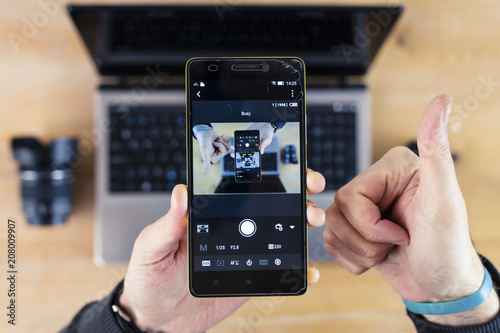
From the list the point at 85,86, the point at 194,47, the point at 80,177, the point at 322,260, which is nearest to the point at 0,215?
the point at 80,177

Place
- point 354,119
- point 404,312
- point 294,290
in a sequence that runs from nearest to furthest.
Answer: point 294,290 → point 404,312 → point 354,119

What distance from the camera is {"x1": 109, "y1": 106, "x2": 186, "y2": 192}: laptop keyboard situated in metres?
0.57

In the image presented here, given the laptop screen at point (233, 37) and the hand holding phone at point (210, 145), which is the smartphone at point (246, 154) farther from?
the laptop screen at point (233, 37)

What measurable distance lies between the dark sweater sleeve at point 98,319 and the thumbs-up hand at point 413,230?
26cm

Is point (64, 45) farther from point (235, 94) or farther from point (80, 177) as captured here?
point (235, 94)

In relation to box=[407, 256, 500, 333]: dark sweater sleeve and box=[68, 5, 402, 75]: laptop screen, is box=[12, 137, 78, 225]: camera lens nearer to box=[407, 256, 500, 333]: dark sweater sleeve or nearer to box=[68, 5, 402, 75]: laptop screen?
box=[68, 5, 402, 75]: laptop screen

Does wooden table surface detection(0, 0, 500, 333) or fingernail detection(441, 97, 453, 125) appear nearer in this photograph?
fingernail detection(441, 97, 453, 125)

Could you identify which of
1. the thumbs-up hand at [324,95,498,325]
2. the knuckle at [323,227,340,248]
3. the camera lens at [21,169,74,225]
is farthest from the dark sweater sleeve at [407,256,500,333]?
the camera lens at [21,169,74,225]

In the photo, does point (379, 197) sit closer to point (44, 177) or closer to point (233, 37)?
point (233, 37)

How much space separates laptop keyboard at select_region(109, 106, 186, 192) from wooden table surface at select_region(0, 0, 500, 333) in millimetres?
60

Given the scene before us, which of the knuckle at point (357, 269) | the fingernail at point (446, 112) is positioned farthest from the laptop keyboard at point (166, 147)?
the fingernail at point (446, 112)

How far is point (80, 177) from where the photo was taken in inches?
23.6

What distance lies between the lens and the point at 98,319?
45 cm

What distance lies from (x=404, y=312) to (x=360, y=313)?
0.12 metres
